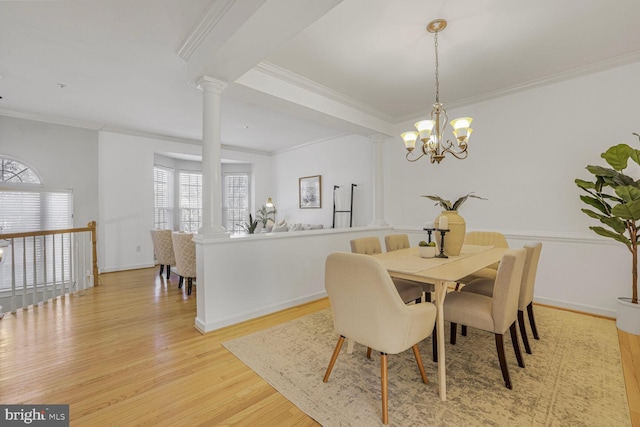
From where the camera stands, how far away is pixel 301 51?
9.01 ft

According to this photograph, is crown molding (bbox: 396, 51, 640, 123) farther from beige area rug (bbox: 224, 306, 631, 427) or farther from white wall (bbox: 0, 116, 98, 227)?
white wall (bbox: 0, 116, 98, 227)

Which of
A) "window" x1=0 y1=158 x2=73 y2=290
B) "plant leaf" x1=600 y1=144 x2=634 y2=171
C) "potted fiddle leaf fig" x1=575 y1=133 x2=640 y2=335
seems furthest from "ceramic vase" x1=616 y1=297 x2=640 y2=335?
"window" x1=0 y1=158 x2=73 y2=290

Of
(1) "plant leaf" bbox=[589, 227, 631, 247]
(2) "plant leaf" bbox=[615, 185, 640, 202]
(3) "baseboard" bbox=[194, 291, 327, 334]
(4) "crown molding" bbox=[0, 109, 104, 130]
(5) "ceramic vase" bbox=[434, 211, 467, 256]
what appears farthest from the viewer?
(4) "crown molding" bbox=[0, 109, 104, 130]

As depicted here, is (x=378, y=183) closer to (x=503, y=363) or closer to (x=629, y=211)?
(x=629, y=211)

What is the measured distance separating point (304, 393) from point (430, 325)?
93 cm

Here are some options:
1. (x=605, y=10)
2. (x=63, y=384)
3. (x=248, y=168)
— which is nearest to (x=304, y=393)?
(x=63, y=384)

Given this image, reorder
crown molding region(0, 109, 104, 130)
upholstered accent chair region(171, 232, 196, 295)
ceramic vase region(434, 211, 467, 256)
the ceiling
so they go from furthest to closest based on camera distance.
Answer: crown molding region(0, 109, 104, 130) < upholstered accent chair region(171, 232, 196, 295) < ceramic vase region(434, 211, 467, 256) < the ceiling

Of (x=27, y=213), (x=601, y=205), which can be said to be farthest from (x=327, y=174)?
(x=27, y=213)

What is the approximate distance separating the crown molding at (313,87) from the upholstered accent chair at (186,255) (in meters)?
2.37

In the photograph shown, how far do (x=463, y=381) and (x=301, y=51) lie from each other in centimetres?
314

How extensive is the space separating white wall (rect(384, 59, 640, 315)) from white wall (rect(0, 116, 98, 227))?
633 cm

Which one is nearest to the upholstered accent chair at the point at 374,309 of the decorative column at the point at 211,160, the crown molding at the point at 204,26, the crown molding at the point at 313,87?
the decorative column at the point at 211,160

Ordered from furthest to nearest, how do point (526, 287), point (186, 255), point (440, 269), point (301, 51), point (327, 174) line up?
1. point (327, 174)
2. point (186, 255)
3. point (301, 51)
4. point (526, 287)
5. point (440, 269)

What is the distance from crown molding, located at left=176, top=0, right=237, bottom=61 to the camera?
80.9 inches
